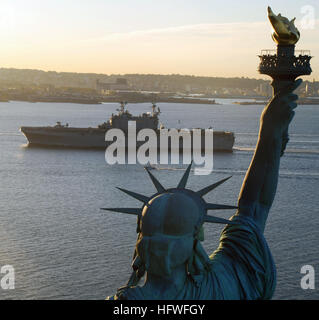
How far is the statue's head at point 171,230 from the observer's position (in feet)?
7.16

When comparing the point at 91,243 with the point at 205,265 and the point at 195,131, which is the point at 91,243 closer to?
the point at 205,265

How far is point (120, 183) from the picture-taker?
4309 centimetres

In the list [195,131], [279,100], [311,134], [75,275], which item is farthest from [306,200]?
[311,134]

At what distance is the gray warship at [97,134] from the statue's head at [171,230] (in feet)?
191

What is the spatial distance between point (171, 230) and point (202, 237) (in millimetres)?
137

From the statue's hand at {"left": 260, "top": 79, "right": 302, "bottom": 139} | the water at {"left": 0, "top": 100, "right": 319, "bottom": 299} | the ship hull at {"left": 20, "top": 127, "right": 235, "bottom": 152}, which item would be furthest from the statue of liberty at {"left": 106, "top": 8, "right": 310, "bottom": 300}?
the ship hull at {"left": 20, "top": 127, "right": 235, "bottom": 152}

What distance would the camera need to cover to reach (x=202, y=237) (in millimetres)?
2258

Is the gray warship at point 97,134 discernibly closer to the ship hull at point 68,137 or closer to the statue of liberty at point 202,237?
the ship hull at point 68,137

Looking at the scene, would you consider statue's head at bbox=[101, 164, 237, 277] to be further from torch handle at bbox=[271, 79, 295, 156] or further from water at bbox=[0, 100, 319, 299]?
water at bbox=[0, 100, 319, 299]

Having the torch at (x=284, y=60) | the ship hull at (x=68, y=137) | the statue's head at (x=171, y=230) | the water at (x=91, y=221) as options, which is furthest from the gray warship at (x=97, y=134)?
the statue's head at (x=171, y=230)

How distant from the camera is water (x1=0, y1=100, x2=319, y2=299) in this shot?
20.3 meters

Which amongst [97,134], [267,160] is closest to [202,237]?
[267,160]

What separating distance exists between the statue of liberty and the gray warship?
190ft
